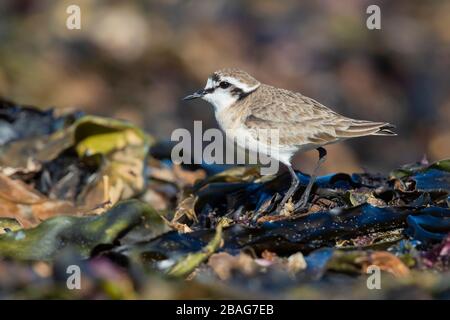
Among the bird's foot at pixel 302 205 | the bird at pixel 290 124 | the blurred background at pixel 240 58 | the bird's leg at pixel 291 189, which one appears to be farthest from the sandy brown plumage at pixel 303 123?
the blurred background at pixel 240 58

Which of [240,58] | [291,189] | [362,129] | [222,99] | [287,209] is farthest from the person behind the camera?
[240,58]

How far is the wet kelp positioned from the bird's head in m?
0.48

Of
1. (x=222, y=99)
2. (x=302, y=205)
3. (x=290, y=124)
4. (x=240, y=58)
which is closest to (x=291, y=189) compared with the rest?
(x=302, y=205)

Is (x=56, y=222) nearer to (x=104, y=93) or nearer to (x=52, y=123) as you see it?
(x=52, y=123)

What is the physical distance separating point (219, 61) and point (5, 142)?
417 centimetres

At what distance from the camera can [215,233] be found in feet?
13.1

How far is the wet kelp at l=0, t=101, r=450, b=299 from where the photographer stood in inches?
134

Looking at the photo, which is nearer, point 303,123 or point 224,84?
point 303,123

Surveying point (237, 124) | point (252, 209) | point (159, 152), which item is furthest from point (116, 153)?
point (252, 209)

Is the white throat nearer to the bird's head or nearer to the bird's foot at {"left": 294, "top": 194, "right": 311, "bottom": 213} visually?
the bird's head

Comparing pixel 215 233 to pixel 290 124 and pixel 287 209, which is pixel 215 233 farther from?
pixel 290 124

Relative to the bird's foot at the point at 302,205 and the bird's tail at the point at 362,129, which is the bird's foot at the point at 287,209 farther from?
the bird's tail at the point at 362,129

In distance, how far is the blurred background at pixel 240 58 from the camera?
9.58m

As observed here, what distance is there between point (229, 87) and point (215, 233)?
6.41 feet
